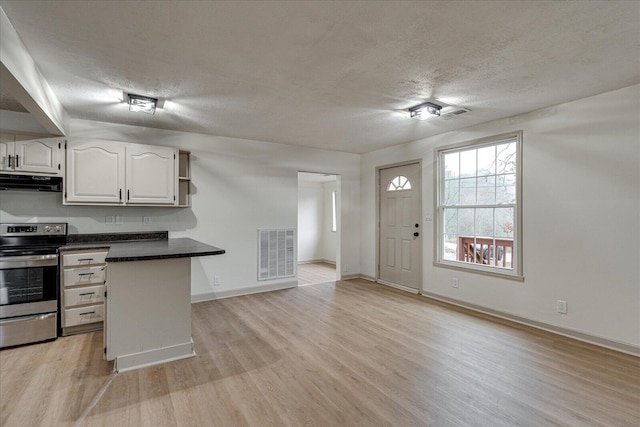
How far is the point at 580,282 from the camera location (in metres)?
3.13

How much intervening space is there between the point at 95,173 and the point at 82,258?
0.96m

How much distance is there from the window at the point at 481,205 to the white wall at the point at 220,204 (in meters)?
2.16

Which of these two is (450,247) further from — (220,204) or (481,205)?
(220,204)

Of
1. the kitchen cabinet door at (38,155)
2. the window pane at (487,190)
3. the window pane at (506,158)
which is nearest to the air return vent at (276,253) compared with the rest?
the kitchen cabinet door at (38,155)

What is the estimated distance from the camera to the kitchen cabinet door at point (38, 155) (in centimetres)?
317

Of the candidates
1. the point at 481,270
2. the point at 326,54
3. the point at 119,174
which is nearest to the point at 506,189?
the point at 481,270

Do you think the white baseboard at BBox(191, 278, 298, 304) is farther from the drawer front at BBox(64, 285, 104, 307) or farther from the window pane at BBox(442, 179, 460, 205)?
A: the window pane at BBox(442, 179, 460, 205)

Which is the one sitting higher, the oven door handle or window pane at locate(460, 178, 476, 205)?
window pane at locate(460, 178, 476, 205)

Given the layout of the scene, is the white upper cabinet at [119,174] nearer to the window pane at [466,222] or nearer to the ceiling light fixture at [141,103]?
the ceiling light fixture at [141,103]

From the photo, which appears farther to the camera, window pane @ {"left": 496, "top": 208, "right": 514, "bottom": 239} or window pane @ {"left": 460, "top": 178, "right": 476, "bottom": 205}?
window pane @ {"left": 460, "top": 178, "right": 476, "bottom": 205}

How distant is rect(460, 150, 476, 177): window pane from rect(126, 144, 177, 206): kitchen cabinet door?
3790 mm

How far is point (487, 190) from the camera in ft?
13.1

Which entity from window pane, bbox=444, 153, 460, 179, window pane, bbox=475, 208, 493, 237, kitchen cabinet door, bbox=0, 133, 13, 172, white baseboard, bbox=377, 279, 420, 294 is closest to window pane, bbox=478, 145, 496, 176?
window pane, bbox=444, 153, 460, 179

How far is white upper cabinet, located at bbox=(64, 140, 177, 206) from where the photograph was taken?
3.46m
